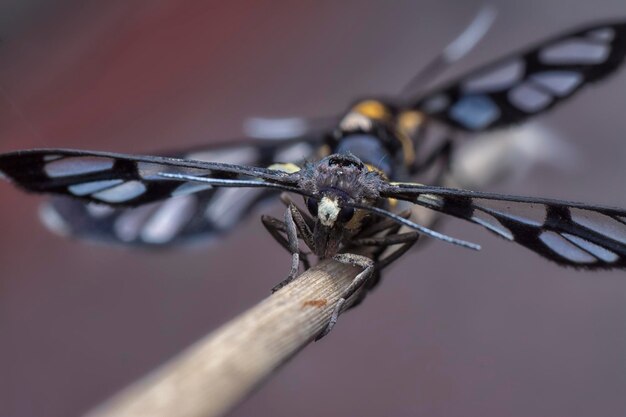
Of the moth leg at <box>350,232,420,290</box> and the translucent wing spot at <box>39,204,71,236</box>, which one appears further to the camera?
the translucent wing spot at <box>39,204,71,236</box>

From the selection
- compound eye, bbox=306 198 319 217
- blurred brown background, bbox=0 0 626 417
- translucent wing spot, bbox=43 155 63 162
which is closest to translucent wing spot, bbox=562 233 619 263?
compound eye, bbox=306 198 319 217

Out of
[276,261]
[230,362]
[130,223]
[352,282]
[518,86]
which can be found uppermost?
[276,261]

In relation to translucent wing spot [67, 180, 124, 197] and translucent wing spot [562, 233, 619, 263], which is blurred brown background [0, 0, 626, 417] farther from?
translucent wing spot [562, 233, 619, 263]

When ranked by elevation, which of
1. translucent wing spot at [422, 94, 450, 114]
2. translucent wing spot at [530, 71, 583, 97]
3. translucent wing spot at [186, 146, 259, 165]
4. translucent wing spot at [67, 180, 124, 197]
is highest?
translucent wing spot at [186, 146, 259, 165]

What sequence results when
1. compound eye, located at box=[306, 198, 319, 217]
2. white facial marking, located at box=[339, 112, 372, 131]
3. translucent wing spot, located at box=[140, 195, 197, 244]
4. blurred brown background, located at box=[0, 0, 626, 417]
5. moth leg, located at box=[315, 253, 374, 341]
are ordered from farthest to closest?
blurred brown background, located at box=[0, 0, 626, 417] → translucent wing spot, located at box=[140, 195, 197, 244] → white facial marking, located at box=[339, 112, 372, 131] → compound eye, located at box=[306, 198, 319, 217] → moth leg, located at box=[315, 253, 374, 341]

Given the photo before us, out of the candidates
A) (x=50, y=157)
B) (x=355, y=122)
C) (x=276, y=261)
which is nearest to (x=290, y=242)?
(x=50, y=157)

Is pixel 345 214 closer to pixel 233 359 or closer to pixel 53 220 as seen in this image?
pixel 233 359
